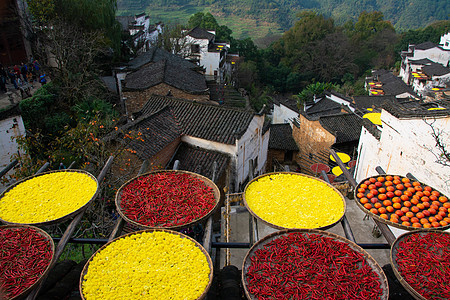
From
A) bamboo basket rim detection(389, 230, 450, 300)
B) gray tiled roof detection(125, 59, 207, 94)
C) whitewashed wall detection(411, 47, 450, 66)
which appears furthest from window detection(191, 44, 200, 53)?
bamboo basket rim detection(389, 230, 450, 300)

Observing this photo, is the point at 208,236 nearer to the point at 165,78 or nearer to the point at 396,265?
the point at 396,265

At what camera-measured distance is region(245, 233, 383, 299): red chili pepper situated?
3990 millimetres

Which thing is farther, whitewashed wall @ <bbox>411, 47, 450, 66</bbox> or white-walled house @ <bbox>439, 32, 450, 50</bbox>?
white-walled house @ <bbox>439, 32, 450, 50</bbox>

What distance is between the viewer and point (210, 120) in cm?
1465

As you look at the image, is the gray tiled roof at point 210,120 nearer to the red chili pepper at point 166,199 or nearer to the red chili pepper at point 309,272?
the red chili pepper at point 166,199

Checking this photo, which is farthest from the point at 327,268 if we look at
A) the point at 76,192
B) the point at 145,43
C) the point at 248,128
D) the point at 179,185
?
the point at 145,43

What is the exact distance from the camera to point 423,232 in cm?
499

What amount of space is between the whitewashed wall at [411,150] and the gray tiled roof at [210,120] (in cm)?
535

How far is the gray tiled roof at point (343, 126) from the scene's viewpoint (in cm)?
2125

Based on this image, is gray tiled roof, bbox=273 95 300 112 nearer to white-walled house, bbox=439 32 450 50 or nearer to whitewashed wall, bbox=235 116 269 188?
whitewashed wall, bbox=235 116 269 188

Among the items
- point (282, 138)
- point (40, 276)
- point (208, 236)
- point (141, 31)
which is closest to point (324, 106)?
point (282, 138)

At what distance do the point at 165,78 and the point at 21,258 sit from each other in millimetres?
16284

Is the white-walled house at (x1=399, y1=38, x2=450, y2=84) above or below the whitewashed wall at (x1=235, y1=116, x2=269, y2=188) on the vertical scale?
below

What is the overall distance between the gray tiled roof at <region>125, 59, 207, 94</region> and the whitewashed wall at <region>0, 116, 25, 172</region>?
7.40 m
